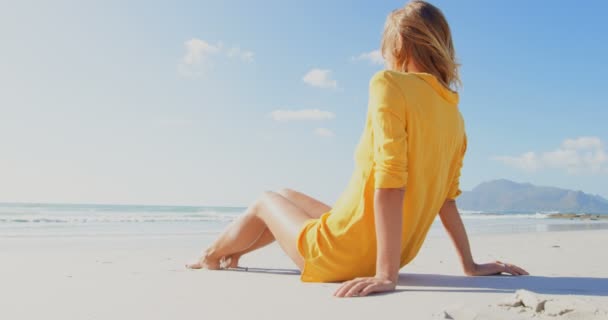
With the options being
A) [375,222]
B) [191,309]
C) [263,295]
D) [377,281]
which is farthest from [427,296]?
[191,309]

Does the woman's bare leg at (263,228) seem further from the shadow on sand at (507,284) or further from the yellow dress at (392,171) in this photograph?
the shadow on sand at (507,284)

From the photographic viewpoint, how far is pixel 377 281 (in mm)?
2846

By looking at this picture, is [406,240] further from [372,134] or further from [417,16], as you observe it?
[417,16]

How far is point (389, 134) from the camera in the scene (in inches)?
115

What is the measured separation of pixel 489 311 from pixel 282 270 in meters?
2.40

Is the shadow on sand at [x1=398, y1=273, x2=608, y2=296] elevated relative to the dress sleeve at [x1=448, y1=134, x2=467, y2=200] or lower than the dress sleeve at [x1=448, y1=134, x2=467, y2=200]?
lower

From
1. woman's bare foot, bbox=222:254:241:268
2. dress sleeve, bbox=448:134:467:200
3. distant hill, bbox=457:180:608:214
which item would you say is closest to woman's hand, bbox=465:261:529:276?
dress sleeve, bbox=448:134:467:200

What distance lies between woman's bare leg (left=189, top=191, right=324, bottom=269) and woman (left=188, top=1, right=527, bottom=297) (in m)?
0.01

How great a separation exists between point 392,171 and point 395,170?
0.02 metres

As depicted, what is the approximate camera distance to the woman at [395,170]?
2889 millimetres

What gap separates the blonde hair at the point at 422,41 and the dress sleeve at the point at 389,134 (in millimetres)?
304

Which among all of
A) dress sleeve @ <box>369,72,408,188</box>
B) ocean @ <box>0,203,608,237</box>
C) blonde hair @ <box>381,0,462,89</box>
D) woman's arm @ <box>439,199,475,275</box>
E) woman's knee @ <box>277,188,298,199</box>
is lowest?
ocean @ <box>0,203,608,237</box>

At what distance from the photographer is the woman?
114 inches

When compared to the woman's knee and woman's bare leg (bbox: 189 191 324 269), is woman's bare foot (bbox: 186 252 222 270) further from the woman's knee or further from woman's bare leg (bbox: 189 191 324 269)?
the woman's knee
